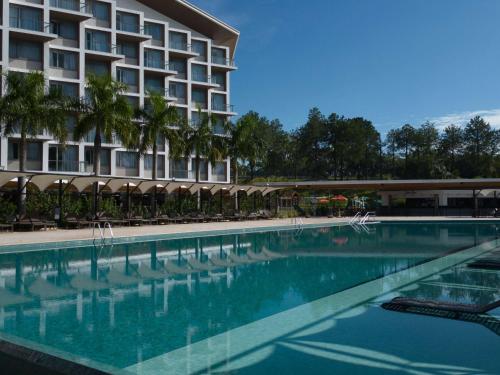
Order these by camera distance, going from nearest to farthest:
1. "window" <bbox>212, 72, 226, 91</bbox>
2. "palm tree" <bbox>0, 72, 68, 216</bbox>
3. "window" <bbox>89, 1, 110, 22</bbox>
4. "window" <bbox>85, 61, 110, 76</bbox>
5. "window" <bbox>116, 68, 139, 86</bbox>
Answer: "palm tree" <bbox>0, 72, 68, 216</bbox>
"window" <bbox>85, 61, 110, 76</bbox>
"window" <bbox>89, 1, 110, 22</bbox>
"window" <bbox>116, 68, 139, 86</bbox>
"window" <bbox>212, 72, 226, 91</bbox>

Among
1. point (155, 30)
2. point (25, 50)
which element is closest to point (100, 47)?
point (25, 50)

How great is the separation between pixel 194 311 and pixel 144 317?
2.71 feet

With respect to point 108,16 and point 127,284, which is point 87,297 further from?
point 108,16

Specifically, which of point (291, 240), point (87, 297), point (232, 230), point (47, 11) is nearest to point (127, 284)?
point (87, 297)

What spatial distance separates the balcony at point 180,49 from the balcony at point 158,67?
1.52 meters

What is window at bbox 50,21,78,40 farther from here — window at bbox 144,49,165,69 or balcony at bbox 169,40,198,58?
balcony at bbox 169,40,198,58

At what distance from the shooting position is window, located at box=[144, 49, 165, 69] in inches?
1631

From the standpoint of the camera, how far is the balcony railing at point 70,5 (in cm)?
3519

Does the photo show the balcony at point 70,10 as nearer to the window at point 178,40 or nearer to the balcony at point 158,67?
the balcony at point 158,67

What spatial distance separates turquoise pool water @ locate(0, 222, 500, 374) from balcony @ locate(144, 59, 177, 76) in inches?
1076

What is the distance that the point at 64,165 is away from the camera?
3469cm

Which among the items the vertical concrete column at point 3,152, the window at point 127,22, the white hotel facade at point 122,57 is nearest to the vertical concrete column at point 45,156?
the white hotel facade at point 122,57

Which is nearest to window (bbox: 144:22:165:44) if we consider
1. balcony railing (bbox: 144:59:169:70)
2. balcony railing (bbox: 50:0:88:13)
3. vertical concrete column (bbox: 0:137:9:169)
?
balcony railing (bbox: 144:59:169:70)

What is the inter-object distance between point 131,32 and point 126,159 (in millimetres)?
10172
